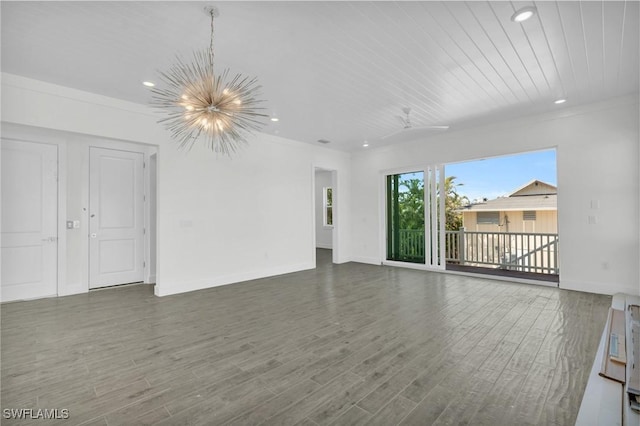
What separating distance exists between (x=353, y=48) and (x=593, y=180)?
4531 mm

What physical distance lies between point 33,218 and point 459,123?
24.5ft

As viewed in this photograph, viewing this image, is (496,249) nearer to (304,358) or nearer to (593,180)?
(593,180)

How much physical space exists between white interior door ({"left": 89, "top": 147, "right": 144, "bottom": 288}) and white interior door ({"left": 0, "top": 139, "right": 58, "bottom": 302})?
504 millimetres

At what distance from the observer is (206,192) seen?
5270mm

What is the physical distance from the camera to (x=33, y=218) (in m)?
4.46

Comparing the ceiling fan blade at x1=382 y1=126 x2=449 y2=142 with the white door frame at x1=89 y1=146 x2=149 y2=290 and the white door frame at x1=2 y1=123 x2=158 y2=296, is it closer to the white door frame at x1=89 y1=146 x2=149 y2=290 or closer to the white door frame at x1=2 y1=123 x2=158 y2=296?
the white door frame at x1=2 y1=123 x2=158 y2=296

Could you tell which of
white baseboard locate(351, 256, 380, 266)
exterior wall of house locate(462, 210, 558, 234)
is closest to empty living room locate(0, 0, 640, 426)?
white baseboard locate(351, 256, 380, 266)

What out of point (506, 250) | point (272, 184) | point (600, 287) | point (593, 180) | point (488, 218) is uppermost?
point (272, 184)

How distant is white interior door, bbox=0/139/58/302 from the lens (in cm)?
426

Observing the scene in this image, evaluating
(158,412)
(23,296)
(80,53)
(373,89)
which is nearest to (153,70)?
(80,53)

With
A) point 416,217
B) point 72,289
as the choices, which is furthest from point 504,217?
point 72,289

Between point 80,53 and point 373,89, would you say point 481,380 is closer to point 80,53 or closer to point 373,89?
point 373,89

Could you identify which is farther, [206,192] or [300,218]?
[300,218]

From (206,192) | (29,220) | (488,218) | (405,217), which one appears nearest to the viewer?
(29,220)
